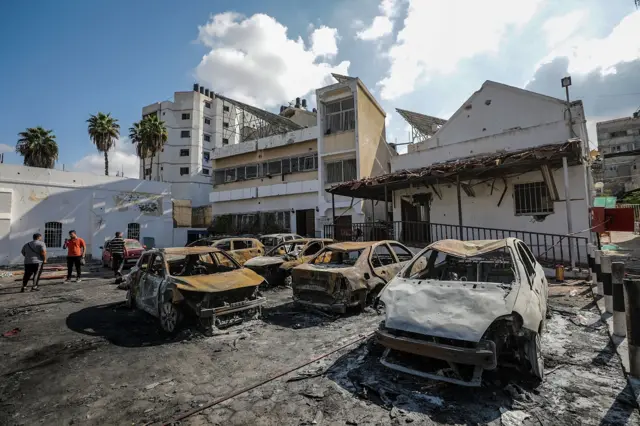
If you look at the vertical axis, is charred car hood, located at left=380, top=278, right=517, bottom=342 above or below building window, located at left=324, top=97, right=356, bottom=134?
below

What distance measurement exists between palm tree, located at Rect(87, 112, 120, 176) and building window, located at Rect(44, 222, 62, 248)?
40.1ft

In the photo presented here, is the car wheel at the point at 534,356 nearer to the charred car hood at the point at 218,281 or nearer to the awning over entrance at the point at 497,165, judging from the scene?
the charred car hood at the point at 218,281

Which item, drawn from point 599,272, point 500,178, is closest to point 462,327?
point 599,272

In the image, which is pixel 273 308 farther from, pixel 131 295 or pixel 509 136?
pixel 509 136

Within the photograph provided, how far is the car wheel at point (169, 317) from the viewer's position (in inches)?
227

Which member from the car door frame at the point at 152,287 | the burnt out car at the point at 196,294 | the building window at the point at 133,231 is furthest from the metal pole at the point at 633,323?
the building window at the point at 133,231

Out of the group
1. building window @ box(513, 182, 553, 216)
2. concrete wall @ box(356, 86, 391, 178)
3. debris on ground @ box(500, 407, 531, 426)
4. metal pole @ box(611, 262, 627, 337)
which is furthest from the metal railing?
debris on ground @ box(500, 407, 531, 426)

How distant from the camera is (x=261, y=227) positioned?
2370 centimetres

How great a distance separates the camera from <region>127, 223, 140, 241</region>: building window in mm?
24141

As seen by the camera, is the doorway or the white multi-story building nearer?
the doorway

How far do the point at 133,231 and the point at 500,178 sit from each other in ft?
80.4

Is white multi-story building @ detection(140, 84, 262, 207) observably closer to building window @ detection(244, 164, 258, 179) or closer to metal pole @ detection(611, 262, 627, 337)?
building window @ detection(244, 164, 258, 179)

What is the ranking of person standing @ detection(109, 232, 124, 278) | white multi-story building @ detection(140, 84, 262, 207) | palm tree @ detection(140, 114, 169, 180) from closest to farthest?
person standing @ detection(109, 232, 124, 278), palm tree @ detection(140, 114, 169, 180), white multi-story building @ detection(140, 84, 262, 207)

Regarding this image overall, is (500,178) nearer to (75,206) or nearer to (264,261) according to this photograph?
(264,261)
